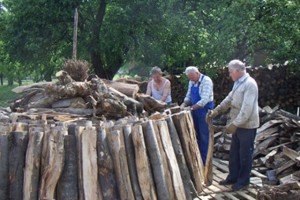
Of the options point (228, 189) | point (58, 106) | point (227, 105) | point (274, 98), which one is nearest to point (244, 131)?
point (227, 105)

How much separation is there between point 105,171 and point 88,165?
23 centimetres

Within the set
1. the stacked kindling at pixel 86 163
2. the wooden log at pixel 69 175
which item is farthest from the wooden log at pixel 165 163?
the wooden log at pixel 69 175

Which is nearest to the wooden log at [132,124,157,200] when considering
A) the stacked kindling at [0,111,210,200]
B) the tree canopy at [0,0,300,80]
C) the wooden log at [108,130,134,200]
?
the stacked kindling at [0,111,210,200]

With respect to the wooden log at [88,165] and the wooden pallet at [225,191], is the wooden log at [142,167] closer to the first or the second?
the wooden log at [88,165]

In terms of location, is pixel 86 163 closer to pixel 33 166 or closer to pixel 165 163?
pixel 33 166

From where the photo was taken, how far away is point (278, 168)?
284 inches

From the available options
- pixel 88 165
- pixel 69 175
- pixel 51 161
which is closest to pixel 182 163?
pixel 88 165

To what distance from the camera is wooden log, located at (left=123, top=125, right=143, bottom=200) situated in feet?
16.4

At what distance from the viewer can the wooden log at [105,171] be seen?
192 inches

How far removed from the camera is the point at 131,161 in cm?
506

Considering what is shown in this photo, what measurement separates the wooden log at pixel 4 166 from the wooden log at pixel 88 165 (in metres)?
0.85

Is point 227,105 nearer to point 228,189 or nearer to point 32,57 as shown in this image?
point 228,189

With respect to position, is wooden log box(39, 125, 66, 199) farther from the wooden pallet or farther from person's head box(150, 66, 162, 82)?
person's head box(150, 66, 162, 82)

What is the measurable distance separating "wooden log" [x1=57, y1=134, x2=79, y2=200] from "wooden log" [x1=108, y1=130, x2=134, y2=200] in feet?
1.44
